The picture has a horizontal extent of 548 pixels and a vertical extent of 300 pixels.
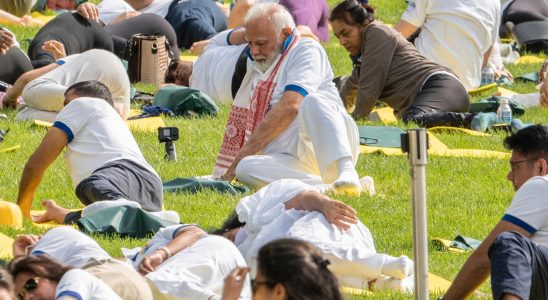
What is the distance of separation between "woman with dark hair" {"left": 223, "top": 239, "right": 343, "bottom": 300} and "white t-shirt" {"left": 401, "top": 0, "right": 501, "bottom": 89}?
893 cm

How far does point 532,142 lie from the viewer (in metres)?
7.82

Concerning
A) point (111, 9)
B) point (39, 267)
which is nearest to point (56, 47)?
point (111, 9)

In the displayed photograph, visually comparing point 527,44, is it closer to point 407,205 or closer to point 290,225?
point 407,205

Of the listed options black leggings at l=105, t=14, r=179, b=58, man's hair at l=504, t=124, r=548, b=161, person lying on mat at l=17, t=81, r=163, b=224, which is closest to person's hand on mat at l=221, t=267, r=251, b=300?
man's hair at l=504, t=124, r=548, b=161

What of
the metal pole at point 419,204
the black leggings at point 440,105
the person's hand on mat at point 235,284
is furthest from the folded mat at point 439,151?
the person's hand on mat at point 235,284

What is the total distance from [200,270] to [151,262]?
13.1 inches

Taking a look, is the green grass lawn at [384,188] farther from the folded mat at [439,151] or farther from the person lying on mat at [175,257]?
the person lying on mat at [175,257]

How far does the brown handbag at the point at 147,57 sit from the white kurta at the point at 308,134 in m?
4.02

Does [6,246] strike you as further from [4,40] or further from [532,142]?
[4,40]

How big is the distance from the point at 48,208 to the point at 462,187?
3.04 meters

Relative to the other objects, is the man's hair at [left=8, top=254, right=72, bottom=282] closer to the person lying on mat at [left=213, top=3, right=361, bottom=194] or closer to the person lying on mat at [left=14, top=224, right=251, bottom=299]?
the person lying on mat at [left=14, top=224, right=251, bottom=299]

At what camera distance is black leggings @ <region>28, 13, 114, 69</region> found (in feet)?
45.9

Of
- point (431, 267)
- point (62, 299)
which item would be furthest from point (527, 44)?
point (62, 299)

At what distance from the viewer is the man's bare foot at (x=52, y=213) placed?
9.36m
